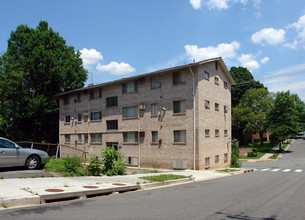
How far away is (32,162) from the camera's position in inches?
513

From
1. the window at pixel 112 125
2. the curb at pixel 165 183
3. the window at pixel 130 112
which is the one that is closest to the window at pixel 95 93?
the window at pixel 112 125

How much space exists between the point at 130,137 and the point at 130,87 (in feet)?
17.1

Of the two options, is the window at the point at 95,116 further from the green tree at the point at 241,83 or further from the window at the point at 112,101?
the green tree at the point at 241,83

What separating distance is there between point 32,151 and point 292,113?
5165 centimetres

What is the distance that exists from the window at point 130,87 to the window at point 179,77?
462cm

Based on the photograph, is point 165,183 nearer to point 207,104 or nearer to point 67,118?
point 207,104

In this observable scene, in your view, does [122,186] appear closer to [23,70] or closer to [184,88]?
[184,88]

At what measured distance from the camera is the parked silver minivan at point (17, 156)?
39.4 feet

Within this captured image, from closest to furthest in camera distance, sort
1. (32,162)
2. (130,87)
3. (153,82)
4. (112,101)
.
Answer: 1. (32,162)
2. (153,82)
3. (130,87)
4. (112,101)

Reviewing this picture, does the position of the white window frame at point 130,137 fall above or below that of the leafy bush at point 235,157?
above

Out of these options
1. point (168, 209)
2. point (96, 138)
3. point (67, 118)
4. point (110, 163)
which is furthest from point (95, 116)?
point (168, 209)

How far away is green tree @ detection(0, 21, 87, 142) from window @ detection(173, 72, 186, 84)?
19059 mm

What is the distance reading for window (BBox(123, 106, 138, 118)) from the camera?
25.9 meters

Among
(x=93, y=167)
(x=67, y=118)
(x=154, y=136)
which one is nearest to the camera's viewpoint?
(x=93, y=167)
